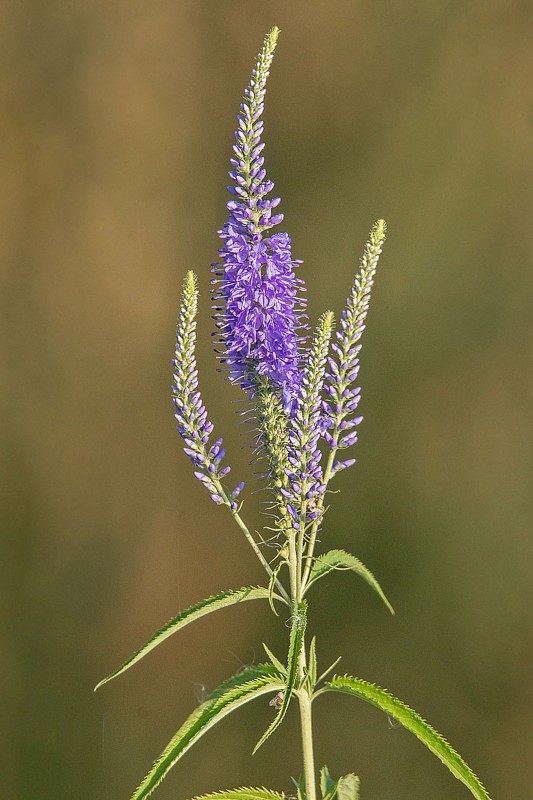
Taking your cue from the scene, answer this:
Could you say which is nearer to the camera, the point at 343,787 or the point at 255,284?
the point at 255,284

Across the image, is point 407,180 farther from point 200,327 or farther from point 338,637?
point 338,637

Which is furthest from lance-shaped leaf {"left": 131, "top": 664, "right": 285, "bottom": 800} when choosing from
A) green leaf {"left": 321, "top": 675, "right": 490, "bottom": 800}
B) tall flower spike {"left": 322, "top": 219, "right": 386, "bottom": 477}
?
tall flower spike {"left": 322, "top": 219, "right": 386, "bottom": 477}

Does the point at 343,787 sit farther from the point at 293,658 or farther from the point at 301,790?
the point at 293,658

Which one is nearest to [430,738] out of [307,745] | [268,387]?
[307,745]

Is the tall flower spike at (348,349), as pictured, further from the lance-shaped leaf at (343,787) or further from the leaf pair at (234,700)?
the lance-shaped leaf at (343,787)

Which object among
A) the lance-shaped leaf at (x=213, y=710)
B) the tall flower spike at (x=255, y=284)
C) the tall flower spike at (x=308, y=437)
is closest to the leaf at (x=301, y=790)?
the lance-shaped leaf at (x=213, y=710)

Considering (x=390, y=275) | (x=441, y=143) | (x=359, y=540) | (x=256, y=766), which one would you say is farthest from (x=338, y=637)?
(x=441, y=143)

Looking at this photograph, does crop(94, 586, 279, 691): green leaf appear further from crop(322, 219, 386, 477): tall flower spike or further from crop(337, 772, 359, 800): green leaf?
crop(337, 772, 359, 800): green leaf
